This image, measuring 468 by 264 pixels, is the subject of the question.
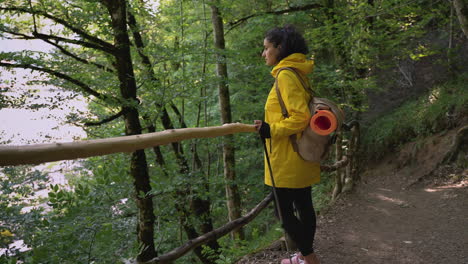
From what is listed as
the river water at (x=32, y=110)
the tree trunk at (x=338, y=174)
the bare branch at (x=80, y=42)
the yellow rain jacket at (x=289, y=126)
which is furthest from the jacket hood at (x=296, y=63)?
the tree trunk at (x=338, y=174)

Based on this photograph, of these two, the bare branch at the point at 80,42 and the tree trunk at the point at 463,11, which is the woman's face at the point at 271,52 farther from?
the tree trunk at the point at 463,11

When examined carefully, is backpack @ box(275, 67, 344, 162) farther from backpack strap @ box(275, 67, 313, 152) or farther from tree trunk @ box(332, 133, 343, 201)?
tree trunk @ box(332, 133, 343, 201)

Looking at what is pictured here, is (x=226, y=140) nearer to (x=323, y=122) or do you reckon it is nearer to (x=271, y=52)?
(x=271, y=52)

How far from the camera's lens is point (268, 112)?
2268 millimetres

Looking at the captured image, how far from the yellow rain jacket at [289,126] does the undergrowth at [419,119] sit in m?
7.88

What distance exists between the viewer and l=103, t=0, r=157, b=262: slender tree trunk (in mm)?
3629

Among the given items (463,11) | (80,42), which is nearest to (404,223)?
(463,11)

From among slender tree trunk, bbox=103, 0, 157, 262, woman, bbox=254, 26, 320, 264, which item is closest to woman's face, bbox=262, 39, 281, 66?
woman, bbox=254, 26, 320, 264

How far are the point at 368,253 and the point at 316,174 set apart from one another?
186 cm

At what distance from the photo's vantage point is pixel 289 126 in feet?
6.61

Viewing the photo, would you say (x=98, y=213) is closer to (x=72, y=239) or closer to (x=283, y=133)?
(x=72, y=239)

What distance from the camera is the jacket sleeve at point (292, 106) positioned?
201cm

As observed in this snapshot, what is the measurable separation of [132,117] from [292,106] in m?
2.45

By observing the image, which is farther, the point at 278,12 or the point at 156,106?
the point at 278,12
